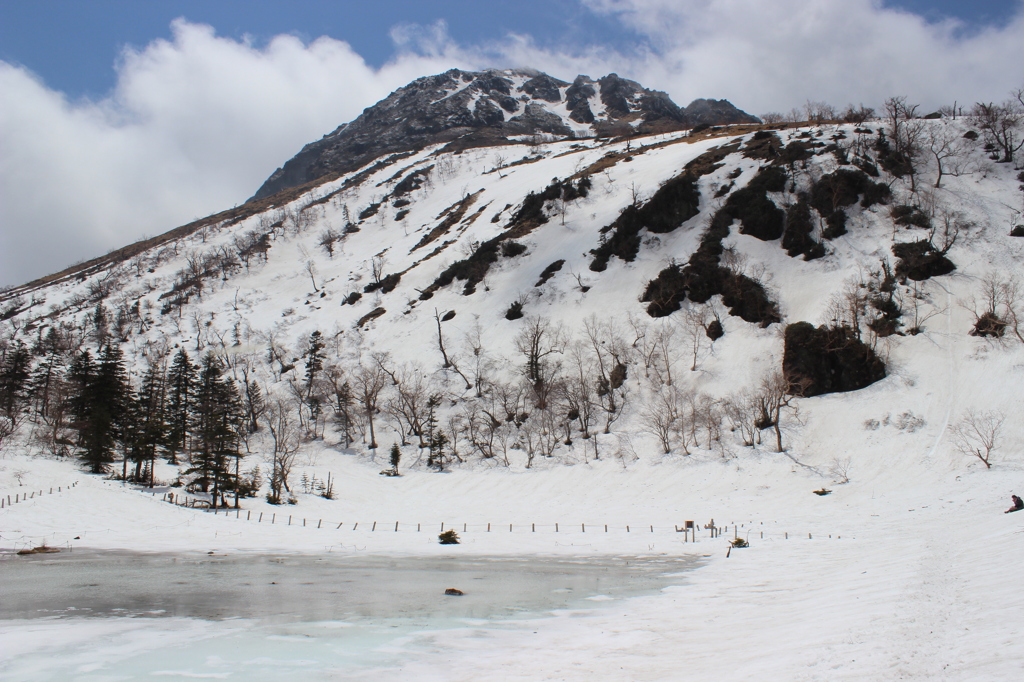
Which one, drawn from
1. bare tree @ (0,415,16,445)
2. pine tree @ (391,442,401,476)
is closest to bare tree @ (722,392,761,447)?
pine tree @ (391,442,401,476)

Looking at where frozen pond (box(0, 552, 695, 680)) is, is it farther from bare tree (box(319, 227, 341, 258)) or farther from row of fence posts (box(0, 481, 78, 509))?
bare tree (box(319, 227, 341, 258))

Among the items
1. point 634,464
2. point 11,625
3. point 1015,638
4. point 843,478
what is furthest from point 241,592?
point 843,478

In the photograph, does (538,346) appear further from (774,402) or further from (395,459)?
(774,402)

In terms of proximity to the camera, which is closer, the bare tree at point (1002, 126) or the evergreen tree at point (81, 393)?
the evergreen tree at point (81, 393)

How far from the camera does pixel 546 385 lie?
5747 centimetres

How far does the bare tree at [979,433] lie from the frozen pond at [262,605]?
28.0 meters

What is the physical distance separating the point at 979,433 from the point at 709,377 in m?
21.0

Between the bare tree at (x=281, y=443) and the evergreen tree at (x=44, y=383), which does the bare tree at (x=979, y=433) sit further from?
the evergreen tree at (x=44, y=383)

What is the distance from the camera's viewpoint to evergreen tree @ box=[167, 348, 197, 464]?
52969mm

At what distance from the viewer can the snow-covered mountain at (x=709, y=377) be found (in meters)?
12.5

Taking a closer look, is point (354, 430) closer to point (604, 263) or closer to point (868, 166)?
point (604, 263)

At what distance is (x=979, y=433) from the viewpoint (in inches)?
1321

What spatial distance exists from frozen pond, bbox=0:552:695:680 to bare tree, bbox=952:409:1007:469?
28022 mm

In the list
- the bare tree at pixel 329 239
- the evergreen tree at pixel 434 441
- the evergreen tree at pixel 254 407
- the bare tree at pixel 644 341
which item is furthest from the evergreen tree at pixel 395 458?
the bare tree at pixel 329 239
